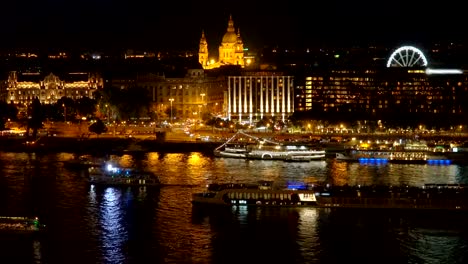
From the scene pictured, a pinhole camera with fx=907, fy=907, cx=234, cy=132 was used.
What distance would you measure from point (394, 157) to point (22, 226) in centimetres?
977

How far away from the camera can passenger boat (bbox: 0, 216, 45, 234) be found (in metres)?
11.2

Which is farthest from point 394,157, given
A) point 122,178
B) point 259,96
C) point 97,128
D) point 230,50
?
point 230,50

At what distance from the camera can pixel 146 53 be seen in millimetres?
51906

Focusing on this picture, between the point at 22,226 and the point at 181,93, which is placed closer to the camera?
the point at 22,226

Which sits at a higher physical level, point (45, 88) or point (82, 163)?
point (45, 88)

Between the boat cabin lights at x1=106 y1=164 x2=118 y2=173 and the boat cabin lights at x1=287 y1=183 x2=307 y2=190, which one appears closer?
the boat cabin lights at x1=287 y1=183 x2=307 y2=190

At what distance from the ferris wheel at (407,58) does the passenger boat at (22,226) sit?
21464 millimetres

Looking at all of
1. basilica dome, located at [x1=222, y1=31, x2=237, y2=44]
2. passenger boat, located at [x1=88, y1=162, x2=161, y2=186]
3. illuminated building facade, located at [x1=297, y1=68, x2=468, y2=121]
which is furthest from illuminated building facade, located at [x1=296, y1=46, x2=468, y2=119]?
passenger boat, located at [x1=88, y1=162, x2=161, y2=186]

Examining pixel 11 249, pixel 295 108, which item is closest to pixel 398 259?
pixel 11 249

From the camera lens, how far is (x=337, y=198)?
12.8m

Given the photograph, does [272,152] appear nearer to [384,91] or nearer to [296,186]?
[296,186]

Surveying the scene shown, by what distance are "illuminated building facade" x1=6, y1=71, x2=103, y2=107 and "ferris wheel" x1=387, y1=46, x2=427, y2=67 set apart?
33.5ft

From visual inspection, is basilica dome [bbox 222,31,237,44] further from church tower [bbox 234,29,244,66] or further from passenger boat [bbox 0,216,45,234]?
passenger boat [bbox 0,216,45,234]

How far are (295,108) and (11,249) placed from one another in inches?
794
